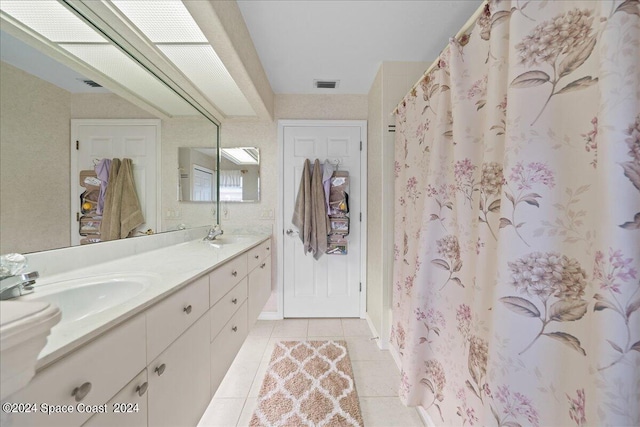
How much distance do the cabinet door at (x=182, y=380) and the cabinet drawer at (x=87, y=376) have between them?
12 centimetres

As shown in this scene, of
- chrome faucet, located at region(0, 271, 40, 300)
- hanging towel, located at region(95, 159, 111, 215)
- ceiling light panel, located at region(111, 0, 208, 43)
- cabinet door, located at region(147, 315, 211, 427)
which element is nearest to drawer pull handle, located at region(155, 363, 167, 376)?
cabinet door, located at region(147, 315, 211, 427)

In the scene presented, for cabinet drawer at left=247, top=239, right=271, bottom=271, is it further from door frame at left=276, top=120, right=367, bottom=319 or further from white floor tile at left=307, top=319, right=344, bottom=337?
white floor tile at left=307, top=319, right=344, bottom=337

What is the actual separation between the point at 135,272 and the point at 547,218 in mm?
1442

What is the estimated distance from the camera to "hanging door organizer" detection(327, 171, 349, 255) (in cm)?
224

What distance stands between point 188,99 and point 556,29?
2.05m

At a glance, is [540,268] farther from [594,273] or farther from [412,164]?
[412,164]

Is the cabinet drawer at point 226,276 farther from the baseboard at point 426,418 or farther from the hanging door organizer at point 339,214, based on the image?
the baseboard at point 426,418

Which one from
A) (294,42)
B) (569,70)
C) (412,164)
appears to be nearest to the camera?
(569,70)

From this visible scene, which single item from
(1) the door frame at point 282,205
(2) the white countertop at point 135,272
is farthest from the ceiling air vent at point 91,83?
(1) the door frame at point 282,205

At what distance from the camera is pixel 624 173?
45 centimetres

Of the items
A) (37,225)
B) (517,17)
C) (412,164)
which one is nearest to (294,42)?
(412,164)

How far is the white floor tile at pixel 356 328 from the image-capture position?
2.08 m

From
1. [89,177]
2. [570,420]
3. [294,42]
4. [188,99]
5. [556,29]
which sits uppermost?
[294,42]

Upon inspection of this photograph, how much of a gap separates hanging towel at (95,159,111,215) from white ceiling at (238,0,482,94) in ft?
3.76
